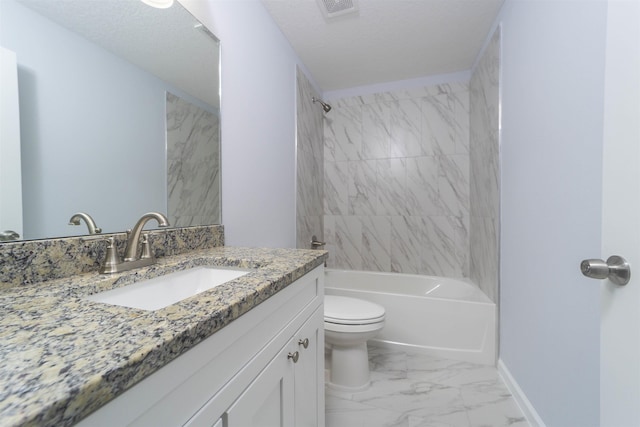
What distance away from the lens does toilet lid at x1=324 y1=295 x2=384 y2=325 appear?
5.02 ft

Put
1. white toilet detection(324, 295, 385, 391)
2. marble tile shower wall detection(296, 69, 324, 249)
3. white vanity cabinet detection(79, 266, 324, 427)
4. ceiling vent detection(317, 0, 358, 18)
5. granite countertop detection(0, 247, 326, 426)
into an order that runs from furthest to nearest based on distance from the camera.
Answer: marble tile shower wall detection(296, 69, 324, 249) → ceiling vent detection(317, 0, 358, 18) → white toilet detection(324, 295, 385, 391) → white vanity cabinet detection(79, 266, 324, 427) → granite countertop detection(0, 247, 326, 426)

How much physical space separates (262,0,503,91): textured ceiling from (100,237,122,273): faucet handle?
1.71 m

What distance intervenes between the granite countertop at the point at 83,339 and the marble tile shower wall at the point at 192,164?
466mm

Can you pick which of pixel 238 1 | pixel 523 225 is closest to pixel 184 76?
pixel 238 1

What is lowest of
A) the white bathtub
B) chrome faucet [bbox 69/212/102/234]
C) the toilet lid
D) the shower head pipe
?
the white bathtub

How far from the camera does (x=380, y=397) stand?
153 cm

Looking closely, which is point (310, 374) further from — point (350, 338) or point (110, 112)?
point (110, 112)

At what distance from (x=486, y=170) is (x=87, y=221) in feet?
7.70

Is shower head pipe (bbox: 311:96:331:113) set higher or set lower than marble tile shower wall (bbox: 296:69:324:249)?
higher

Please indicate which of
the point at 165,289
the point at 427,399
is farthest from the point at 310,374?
the point at 427,399

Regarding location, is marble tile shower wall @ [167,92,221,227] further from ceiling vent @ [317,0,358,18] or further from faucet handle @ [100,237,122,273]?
ceiling vent @ [317,0,358,18]

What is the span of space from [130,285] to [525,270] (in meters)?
1.73

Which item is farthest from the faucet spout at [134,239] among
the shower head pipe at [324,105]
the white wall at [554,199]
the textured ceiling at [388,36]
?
the shower head pipe at [324,105]

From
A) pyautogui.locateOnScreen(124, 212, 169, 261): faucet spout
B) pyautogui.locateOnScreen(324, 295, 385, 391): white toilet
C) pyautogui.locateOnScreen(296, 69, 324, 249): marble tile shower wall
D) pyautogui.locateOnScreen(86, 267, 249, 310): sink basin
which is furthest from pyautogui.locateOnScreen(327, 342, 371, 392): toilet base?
pyautogui.locateOnScreen(124, 212, 169, 261): faucet spout
